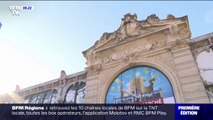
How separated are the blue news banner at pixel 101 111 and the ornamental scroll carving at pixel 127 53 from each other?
702 centimetres

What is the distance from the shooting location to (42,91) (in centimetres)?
1936

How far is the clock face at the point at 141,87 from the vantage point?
12967 millimetres

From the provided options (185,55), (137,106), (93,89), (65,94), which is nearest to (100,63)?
(93,89)

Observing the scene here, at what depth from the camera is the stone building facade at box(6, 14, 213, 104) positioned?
41.9ft

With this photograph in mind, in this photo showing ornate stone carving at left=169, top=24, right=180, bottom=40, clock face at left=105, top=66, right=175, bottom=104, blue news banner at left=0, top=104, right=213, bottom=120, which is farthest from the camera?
ornate stone carving at left=169, top=24, right=180, bottom=40

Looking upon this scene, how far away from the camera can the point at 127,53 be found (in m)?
15.8

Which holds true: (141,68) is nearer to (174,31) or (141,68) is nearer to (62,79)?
(174,31)

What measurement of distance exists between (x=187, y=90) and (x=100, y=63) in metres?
7.27

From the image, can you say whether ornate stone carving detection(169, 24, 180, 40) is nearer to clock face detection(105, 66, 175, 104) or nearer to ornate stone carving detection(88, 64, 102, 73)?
clock face detection(105, 66, 175, 104)

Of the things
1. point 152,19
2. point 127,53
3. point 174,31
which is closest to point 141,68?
point 127,53

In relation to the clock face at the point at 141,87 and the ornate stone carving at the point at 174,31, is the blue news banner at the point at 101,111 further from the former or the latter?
the ornate stone carving at the point at 174,31

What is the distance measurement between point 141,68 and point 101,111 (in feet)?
23.0

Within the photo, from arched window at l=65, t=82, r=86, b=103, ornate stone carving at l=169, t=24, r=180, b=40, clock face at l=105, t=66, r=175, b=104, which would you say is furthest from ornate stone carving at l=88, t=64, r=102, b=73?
ornate stone carving at l=169, t=24, r=180, b=40

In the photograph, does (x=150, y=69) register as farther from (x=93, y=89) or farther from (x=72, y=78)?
(x=72, y=78)
